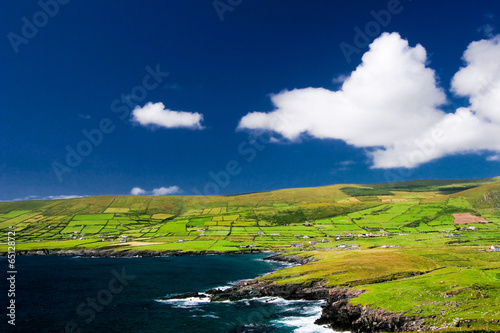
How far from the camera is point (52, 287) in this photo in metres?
95.1

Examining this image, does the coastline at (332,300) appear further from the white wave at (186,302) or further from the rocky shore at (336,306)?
the white wave at (186,302)

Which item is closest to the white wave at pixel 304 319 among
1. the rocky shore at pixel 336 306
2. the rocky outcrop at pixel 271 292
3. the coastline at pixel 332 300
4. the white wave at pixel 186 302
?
the coastline at pixel 332 300

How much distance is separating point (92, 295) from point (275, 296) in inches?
2060

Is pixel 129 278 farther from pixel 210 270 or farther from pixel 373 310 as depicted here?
pixel 373 310

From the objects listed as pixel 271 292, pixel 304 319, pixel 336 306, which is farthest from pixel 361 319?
pixel 271 292

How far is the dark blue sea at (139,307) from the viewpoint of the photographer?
58.9 m

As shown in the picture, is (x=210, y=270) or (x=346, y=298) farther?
(x=210, y=270)

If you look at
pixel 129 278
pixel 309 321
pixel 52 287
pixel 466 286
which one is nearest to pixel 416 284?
pixel 466 286

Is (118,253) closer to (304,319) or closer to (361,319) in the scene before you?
(304,319)

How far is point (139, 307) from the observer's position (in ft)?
237

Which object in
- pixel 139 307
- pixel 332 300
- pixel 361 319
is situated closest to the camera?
pixel 361 319

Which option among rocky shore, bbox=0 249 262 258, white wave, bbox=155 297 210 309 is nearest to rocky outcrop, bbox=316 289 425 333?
white wave, bbox=155 297 210 309

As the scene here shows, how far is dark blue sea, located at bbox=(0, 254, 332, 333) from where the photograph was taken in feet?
193

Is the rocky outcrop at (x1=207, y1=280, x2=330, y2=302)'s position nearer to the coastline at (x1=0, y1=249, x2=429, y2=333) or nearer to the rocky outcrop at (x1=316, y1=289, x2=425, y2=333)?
the coastline at (x1=0, y1=249, x2=429, y2=333)
